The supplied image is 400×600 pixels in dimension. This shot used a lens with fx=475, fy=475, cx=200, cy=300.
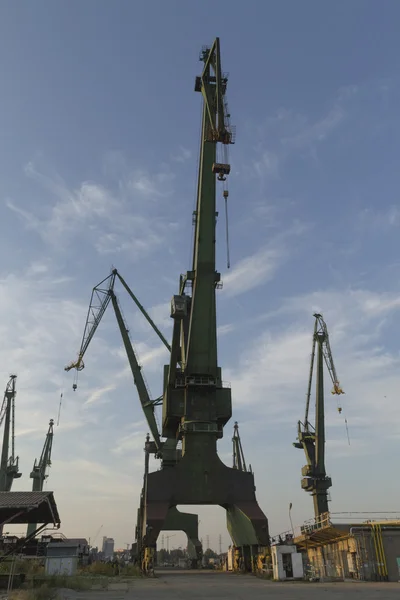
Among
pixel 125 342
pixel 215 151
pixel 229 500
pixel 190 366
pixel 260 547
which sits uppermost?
pixel 215 151

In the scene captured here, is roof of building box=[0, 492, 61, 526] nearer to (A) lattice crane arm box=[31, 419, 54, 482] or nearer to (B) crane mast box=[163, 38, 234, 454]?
(B) crane mast box=[163, 38, 234, 454]

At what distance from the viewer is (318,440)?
63.8 meters

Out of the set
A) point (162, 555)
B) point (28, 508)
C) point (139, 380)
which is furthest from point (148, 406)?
point (162, 555)

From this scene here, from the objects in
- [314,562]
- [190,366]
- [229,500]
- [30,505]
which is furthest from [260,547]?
[30,505]

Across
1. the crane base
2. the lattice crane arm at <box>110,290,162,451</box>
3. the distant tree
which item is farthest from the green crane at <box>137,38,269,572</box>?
the distant tree

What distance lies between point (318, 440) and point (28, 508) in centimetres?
5105

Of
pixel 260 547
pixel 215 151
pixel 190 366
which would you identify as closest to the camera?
pixel 260 547

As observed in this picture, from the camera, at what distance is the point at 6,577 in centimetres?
2275

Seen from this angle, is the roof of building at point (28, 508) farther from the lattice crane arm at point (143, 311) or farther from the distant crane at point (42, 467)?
the distant crane at point (42, 467)

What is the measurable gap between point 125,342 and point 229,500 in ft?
97.0

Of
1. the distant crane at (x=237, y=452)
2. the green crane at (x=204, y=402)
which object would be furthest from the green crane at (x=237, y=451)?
the green crane at (x=204, y=402)

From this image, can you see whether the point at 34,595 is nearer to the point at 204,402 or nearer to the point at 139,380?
the point at 204,402

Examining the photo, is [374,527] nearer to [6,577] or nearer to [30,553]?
[6,577]

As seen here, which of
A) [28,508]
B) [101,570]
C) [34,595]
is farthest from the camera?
[101,570]
